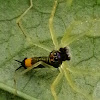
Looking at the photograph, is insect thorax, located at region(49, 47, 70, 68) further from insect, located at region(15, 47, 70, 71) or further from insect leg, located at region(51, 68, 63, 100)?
insect leg, located at region(51, 68, 63, 100)

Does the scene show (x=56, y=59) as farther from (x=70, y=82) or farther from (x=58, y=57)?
(x=70, y=82)

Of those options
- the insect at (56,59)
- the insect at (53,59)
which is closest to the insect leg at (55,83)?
the insect at (56,59)

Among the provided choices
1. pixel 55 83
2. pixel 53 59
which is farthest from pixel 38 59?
pixel 55 83

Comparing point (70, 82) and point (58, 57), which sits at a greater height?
point (58, 57)

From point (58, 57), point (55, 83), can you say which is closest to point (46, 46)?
point (58, 57)

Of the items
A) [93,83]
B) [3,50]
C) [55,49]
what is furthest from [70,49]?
[3,50]

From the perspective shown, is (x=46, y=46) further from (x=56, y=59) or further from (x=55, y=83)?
(x=55, y=83)

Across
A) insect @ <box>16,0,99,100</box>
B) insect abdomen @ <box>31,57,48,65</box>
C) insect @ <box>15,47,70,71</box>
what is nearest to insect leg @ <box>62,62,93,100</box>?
insect @ <box>16,0,99,100</box>

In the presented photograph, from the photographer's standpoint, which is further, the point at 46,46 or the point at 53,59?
the point at 46,46
